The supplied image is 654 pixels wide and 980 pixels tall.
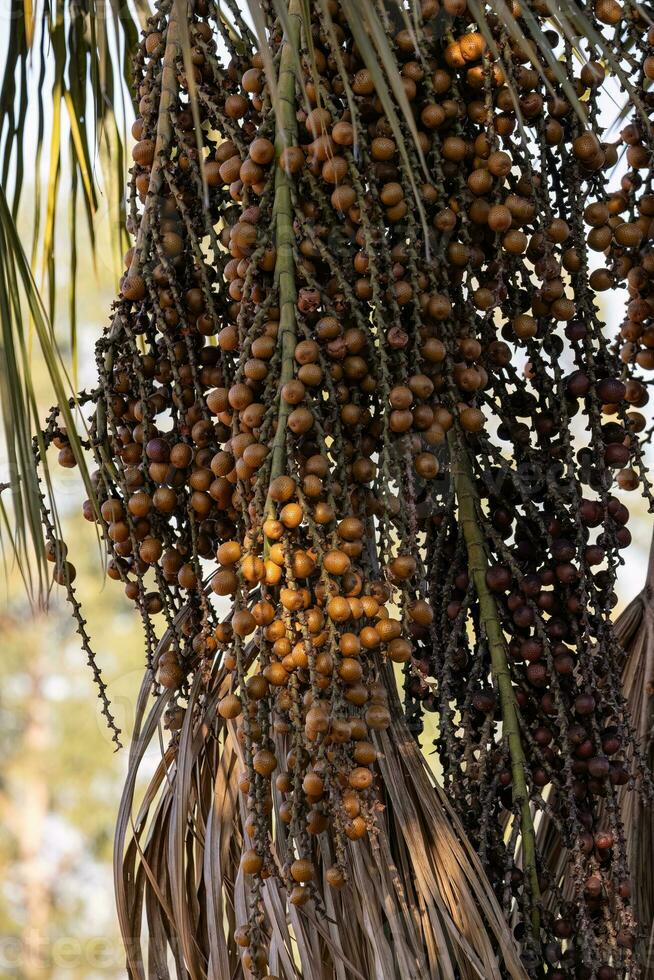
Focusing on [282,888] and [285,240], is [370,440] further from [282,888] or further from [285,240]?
[282,888]

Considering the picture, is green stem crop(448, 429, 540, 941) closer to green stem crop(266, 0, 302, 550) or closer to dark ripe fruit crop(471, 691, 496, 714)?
dark ripe fruit crop(471, 691, 496, 714)

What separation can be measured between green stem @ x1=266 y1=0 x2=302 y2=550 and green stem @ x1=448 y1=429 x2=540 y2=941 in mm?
206

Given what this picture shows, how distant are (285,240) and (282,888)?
0.47m

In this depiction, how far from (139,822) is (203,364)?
1.26 feet

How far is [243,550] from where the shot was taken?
0.74 metres

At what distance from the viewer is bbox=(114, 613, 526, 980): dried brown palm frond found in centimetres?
77

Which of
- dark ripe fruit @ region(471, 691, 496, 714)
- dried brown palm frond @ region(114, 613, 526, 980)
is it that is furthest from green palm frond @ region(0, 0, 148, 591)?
dark ripe fruit @ region(471, 691, 496, 714)

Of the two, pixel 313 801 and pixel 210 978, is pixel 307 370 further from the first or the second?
pixel 210 978

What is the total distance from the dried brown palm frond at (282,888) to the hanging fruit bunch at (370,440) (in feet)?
0.06

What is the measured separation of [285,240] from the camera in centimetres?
78

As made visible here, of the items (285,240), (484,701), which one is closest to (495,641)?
(484,701)

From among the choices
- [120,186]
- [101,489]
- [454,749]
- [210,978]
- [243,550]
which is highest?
[120,186]

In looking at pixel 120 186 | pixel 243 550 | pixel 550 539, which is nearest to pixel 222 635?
pixel 243 550

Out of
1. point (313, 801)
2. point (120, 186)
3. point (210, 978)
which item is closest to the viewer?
point (313, 801)
